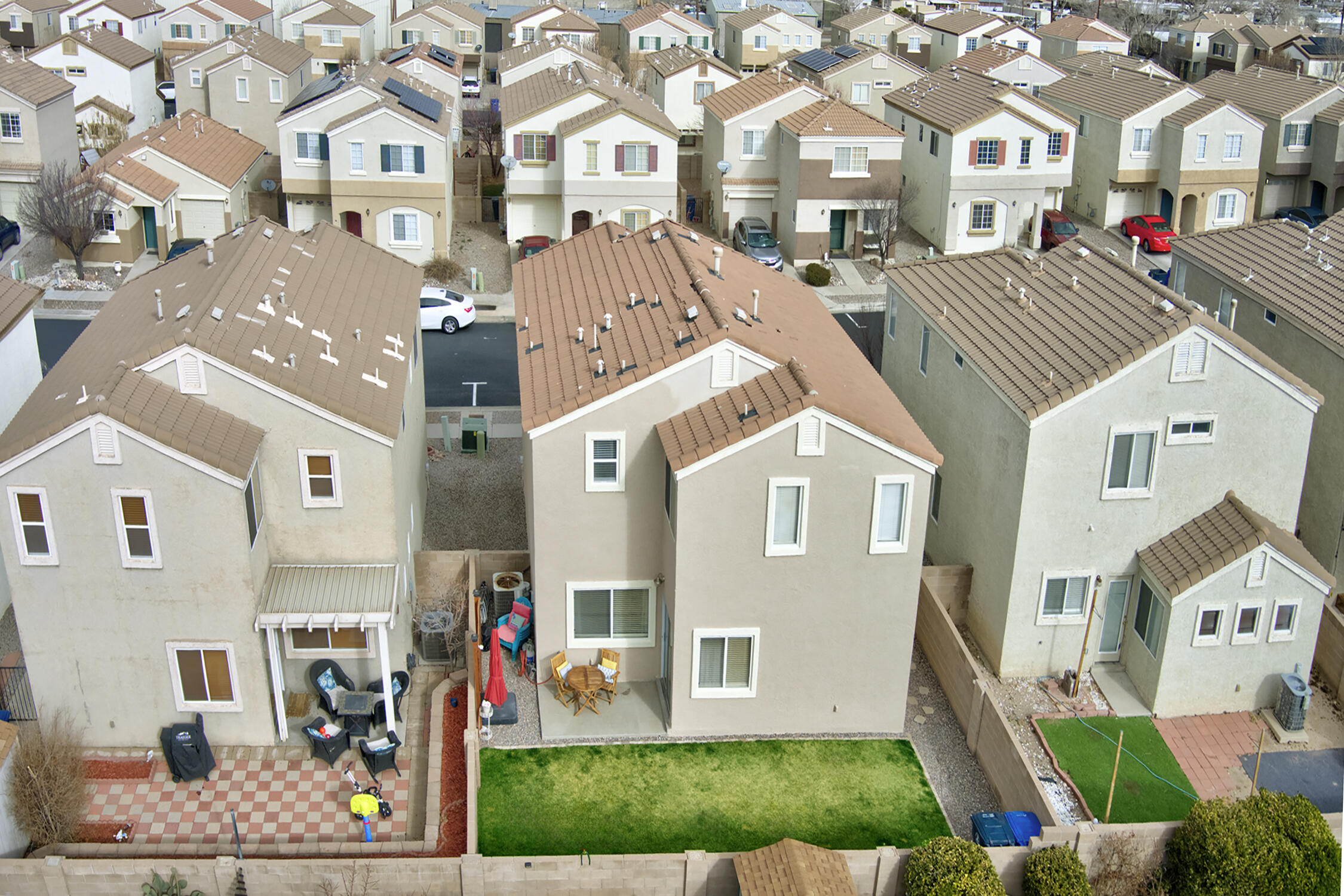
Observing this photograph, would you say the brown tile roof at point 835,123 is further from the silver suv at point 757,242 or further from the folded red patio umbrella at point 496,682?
the folded red patio umbrella at point 496,682

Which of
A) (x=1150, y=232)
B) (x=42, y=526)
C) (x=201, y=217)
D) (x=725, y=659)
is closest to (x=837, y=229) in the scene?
(x=1150, y=232)

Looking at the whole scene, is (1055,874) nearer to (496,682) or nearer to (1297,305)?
(496,682)

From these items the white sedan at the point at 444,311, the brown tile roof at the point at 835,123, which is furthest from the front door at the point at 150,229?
the brown tile roof at the point at 835,123

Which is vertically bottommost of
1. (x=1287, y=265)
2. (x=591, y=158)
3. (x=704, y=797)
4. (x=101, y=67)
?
(x=704, y=797)

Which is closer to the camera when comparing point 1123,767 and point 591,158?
point 1123,767

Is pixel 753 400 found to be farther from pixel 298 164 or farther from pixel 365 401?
pixel 298 164

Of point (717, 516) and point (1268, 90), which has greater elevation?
point (1268, 90)
